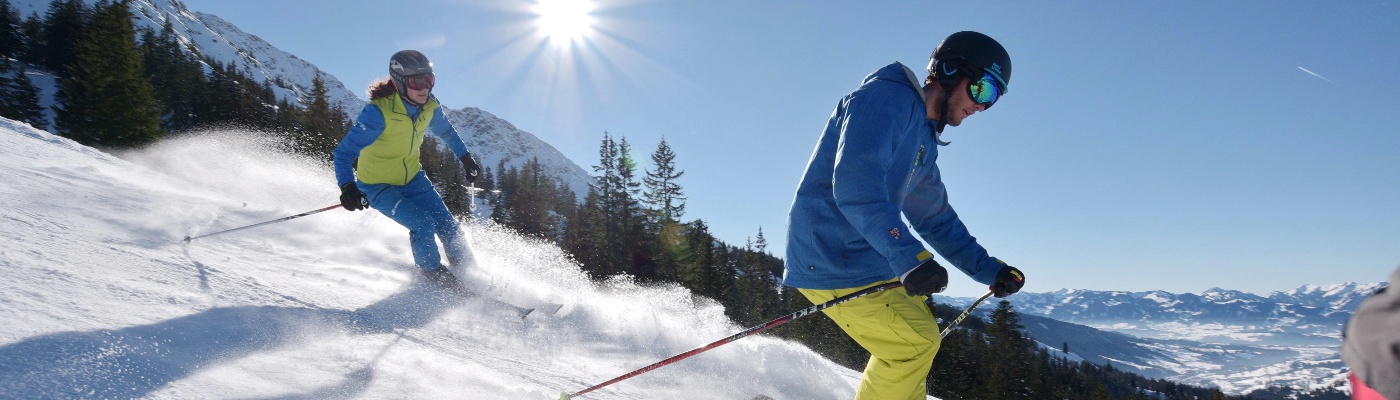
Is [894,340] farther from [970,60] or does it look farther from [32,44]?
[32,44]

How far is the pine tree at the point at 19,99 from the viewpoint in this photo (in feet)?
91.2

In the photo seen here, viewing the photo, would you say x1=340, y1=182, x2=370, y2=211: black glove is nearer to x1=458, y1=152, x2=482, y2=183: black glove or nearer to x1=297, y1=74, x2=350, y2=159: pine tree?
x1=458, y1=152, x2=482, y2=183: black glove

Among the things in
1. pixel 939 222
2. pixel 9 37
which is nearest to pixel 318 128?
pixel 9 37

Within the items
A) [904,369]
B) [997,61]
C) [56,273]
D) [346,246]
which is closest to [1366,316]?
[904,369]

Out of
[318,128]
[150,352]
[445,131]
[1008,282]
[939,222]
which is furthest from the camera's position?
[318,128]

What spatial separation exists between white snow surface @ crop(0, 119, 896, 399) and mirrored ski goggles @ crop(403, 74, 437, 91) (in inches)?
76.7

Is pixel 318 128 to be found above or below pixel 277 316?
above

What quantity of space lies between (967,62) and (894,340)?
1.56 meters

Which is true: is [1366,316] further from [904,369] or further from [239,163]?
[239,163]

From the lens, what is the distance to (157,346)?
2.39m

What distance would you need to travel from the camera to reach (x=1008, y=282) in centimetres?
321

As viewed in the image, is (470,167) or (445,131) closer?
(445,131)

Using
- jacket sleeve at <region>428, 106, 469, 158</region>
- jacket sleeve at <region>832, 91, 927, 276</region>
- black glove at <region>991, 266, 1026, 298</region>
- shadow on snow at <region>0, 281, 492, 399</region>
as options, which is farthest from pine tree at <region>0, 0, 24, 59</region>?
black glove at <region>991, 266, 1026, 298</region>

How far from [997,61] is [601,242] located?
35.2m
